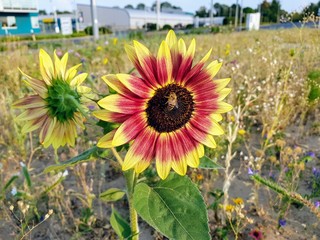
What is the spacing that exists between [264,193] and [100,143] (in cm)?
116

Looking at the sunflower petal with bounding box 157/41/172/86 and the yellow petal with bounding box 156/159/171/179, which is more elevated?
the sunflower petal with bounding box 157/41/172/86

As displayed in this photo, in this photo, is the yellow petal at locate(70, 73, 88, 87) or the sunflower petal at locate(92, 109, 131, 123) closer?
the sunflower petal at locate(92, 109, 131, 123)

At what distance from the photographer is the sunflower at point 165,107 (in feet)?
1.90

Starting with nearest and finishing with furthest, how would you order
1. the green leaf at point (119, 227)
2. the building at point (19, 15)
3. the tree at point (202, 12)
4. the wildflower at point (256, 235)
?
the green leaf at point (119, 227) → the wildflower at point (256, 235) → the building at point (19, 15) → the tree at point (202, 12)

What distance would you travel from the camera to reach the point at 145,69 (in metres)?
0.59

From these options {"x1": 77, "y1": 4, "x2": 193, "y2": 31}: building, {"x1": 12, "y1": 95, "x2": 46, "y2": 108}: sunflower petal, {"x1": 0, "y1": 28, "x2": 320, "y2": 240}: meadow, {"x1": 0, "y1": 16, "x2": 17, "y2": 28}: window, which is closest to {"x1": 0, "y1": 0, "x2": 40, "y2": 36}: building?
{"x1": 0, "y1": 16, "x2": 17, "y2": 28}: window

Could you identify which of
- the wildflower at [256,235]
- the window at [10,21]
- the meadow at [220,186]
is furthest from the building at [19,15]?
the wildflower at [256,235]

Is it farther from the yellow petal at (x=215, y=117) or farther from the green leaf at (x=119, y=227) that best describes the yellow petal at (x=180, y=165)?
the green leaf at (x=119, y=227)

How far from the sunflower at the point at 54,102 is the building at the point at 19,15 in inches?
924

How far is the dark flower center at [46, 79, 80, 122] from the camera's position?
66 centimetres

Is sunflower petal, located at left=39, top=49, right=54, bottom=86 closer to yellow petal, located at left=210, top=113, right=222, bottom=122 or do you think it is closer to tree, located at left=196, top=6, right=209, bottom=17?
yellow petal, located at left=210, top=113, right=222, bottom=122

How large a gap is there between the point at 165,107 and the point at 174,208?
0.21 metres

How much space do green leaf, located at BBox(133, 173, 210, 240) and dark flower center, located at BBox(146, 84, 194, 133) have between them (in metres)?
0.14

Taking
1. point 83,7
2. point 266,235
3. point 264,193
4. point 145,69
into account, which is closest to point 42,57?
point 145,69
